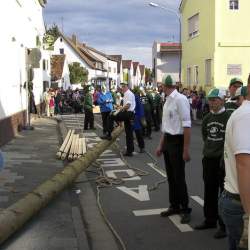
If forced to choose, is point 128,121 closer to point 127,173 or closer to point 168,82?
point 127,173

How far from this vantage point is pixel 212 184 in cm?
686

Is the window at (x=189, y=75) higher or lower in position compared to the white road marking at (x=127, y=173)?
higher

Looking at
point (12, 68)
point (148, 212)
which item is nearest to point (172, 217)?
point (148, 212)

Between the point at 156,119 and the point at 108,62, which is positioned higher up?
the point at 108,62

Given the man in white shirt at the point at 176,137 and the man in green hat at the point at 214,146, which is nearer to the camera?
the man in green hat at the point at 214,146

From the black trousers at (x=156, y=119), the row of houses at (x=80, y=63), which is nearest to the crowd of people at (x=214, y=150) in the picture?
the black trousers at (x=156, y=119)

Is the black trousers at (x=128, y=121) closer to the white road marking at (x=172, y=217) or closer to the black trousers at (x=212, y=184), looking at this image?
the white road marking at (x=172, y=217)

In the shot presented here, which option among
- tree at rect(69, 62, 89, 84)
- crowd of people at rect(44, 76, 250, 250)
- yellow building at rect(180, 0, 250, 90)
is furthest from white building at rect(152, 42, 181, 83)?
tree at rect(69, 62, 89, 84)

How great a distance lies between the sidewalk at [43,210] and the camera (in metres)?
6.43

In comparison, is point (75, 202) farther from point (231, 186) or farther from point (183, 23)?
point (183, 23)

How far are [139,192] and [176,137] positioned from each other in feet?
8.39

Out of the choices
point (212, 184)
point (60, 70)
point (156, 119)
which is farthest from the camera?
point (60, 70)

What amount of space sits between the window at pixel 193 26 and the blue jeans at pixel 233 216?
104ft


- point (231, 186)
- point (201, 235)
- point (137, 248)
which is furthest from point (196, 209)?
point (231, 186)
